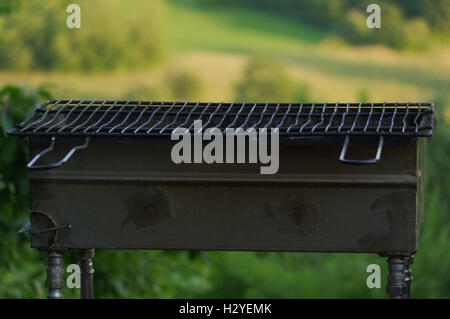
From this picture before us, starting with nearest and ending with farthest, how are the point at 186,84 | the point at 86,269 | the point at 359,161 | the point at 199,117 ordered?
the point at 359,161 → the point at 199,117 → the point at 86,269 → the point at 186,84

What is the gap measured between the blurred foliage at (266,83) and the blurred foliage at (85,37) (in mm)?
1223

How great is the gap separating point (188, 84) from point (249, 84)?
80 centimetres

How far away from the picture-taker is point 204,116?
3.91m

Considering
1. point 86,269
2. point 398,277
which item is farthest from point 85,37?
point 398,277

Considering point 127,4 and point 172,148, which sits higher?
point 127,4

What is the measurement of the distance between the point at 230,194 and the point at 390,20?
8.20 m

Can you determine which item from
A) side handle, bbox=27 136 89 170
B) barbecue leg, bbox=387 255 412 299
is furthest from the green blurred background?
side handle, bbox=27 136 89 170

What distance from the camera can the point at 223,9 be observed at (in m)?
11.9

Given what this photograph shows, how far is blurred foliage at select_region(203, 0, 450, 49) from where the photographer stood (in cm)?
1106

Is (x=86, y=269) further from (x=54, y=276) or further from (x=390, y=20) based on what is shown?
(x=390, y=20)

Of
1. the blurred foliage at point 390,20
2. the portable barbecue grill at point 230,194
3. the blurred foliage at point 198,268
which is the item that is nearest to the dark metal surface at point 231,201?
the portable barbecue grill at point 230,194

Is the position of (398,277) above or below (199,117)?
below
